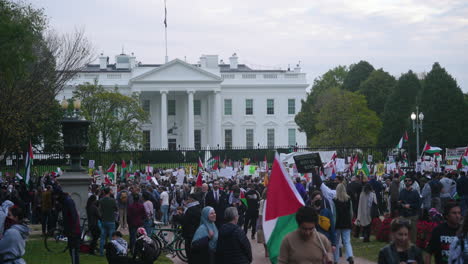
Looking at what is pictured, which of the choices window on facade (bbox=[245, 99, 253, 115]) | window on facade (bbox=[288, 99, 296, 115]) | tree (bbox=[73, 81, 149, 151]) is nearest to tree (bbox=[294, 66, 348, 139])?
window on facade (bbox=[288, 99, 296, 115])

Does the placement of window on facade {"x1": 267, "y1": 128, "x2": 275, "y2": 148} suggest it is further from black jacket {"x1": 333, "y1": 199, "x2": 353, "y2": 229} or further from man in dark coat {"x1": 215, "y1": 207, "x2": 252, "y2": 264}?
man in dark coat {"x1": 215, "y1": 207, "x2": 252, "y2": 264}

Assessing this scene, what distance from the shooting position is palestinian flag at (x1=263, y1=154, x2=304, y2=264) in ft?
26.8

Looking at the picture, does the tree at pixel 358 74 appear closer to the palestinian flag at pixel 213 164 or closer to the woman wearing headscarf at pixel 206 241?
the palestinian flag at pixel 213 164

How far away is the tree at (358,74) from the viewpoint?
3120 inches

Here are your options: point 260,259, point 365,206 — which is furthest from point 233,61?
point 260,259

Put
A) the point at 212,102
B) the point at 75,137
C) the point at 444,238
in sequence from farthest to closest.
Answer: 1. the point at 212,102
2. the point at 75,137
3. the point at 444,238

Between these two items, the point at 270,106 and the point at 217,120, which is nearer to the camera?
the point at 217,120

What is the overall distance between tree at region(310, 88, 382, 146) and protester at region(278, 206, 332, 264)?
50.5 metres

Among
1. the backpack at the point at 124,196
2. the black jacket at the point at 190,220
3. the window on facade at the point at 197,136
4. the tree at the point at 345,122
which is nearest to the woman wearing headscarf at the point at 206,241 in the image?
the black jacket at the point at 190,220

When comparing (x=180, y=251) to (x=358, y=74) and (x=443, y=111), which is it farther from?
(x=358, y=74)

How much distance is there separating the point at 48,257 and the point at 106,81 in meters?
63.7

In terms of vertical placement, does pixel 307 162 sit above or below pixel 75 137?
below

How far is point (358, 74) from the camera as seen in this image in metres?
79.6

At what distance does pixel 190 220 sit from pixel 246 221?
22.0 ft
